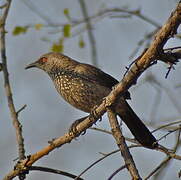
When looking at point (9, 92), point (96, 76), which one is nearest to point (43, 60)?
point (96, 76)

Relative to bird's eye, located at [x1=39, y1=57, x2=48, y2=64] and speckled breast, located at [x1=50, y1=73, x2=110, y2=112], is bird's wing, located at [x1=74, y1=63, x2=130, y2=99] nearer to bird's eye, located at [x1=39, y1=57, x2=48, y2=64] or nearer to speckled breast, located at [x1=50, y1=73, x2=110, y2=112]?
speckled breast, located at [x1=50, y1=73, x2=110, y2=112]

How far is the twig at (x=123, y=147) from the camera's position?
249cm

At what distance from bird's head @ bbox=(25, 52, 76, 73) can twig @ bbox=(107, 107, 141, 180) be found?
2682 millimetres

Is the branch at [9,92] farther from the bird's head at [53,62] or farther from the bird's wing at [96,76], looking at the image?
the bird's head at [53,62]

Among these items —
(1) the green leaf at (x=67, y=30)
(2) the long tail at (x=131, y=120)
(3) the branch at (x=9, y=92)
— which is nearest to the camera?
(3) the branch at (x=9, y=92)

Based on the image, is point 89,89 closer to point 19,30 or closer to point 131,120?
point 131,120

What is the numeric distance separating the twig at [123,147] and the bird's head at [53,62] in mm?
2682

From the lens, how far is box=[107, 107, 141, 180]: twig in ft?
8.18

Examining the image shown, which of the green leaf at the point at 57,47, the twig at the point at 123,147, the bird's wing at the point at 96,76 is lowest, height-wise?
the twig at the point at 123,147

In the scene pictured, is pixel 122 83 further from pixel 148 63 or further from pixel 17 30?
pixel 17 30

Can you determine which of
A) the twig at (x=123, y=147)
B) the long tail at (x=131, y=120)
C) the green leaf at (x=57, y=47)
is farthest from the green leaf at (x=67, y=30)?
the twig at (x=123, y=147)

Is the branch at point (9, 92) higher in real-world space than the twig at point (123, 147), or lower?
higher

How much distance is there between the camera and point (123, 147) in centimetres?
275

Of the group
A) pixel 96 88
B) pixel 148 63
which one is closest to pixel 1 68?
pixel 96 88
